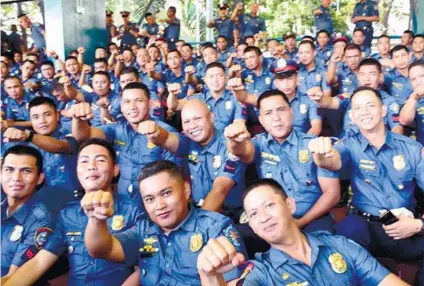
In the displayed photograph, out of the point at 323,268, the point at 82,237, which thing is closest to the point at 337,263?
the point at 323,268

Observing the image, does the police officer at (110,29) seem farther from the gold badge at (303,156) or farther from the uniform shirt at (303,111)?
the gold badge at (303,156)

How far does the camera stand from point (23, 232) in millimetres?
2123

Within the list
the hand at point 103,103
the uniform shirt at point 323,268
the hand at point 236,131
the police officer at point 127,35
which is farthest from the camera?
the police officer at point 127,35

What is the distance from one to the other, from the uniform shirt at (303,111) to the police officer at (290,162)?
137cm

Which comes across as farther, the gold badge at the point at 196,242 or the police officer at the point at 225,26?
the police officer at the point at 225,26

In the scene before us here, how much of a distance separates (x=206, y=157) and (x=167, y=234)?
3.22 feet

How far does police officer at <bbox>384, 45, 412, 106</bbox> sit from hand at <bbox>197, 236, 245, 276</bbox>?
151 inches

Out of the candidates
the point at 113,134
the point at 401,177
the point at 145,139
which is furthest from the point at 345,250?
the point at 113,134

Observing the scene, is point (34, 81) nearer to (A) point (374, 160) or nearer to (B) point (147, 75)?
(B) point (147, 75)

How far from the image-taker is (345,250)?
66.3 inches

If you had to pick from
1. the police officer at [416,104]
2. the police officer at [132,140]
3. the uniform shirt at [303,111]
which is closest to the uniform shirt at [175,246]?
the police officer at [132,140]

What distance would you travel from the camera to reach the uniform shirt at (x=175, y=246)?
6.08 feet

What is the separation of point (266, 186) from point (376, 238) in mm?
825

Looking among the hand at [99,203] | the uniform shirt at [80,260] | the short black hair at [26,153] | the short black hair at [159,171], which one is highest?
the short black hair at [26,153]
